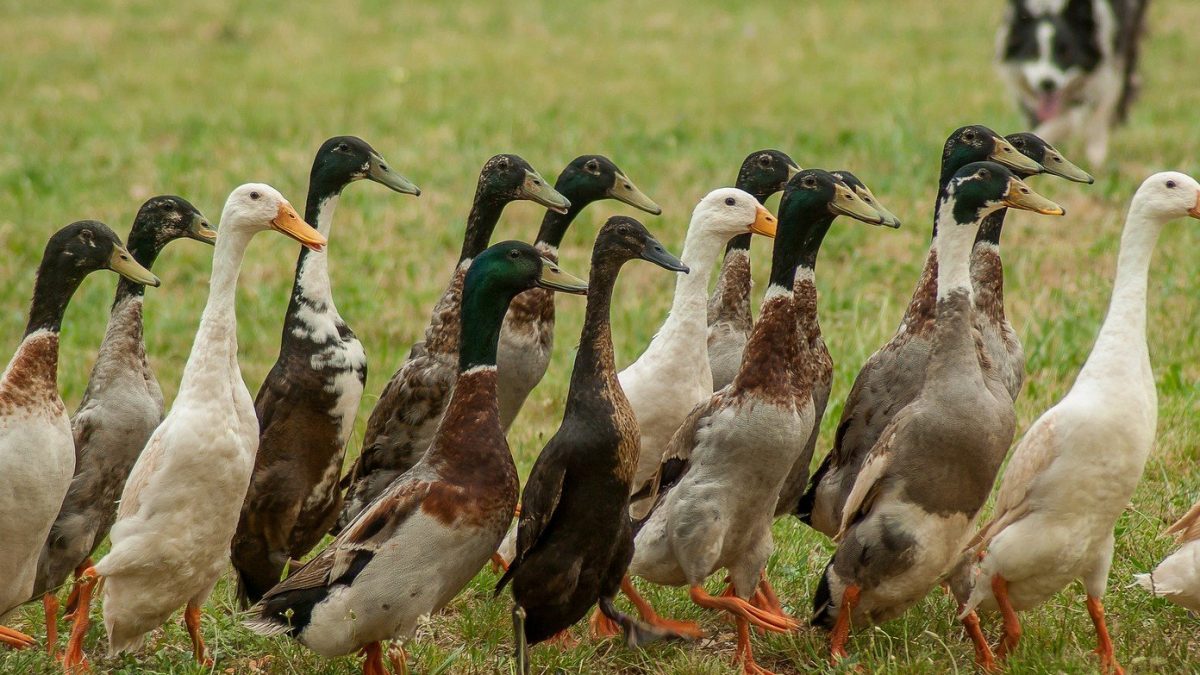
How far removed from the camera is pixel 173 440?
4414 mm

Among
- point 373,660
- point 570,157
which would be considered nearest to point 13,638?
point 373,660

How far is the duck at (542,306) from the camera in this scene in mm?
5484

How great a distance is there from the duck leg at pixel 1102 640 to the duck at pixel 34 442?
3029 mm

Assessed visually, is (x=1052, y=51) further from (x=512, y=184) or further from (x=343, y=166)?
(x=343, y=166)

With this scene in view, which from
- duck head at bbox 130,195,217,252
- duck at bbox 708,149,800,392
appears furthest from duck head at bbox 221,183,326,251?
duck at bbox 708,149,800,392

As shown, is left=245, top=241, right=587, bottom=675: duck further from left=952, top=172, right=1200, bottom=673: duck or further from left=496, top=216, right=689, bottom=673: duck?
left=952, top=172, right=1200, bottom=673: duck

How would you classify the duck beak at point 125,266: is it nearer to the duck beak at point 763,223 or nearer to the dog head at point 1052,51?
the duck beak at point 763,223

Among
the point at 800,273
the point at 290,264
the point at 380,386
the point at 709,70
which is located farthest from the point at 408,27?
the point at 800,273

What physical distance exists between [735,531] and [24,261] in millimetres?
5914

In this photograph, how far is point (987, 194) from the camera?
467 cm

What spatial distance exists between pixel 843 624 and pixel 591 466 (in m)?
0.93

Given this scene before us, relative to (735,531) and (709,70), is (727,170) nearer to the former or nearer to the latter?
(709,70)

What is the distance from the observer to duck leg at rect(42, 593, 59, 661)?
15.9ft

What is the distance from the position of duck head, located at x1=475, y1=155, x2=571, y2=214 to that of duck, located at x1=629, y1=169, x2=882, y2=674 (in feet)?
2.85
